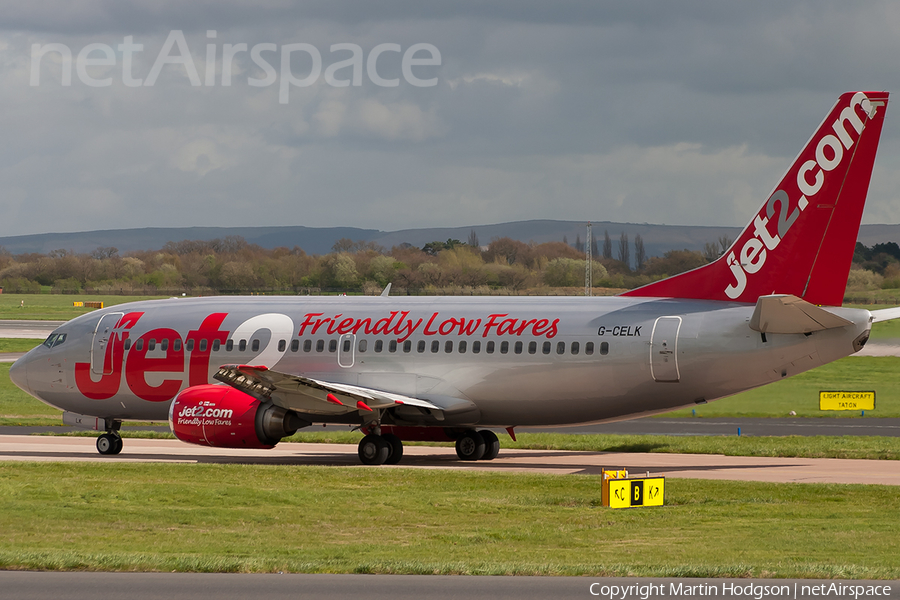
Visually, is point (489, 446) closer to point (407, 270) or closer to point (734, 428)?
point (734, 428)

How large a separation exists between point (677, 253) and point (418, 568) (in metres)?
52.3

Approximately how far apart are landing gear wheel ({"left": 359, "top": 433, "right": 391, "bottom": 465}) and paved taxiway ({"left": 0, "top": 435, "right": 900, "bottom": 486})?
0.36 metres

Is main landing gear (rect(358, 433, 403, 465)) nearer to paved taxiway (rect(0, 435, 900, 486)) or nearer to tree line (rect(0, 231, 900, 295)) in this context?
paved taxiway (rect(0, 435, 900, 486))

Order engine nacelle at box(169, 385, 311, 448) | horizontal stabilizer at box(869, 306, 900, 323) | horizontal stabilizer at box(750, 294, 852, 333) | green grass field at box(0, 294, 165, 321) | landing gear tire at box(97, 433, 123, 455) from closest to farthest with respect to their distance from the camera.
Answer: horizontal stabilizer at box(750, 294, 852, 333), horizontal stabilizer at box(869, 306, 900, 323), engine nacelle at box(169, 385, 311, 448), landing gear tire at box(97, 433, 123, 455), green grass field at box(0, 294, 165, 321)

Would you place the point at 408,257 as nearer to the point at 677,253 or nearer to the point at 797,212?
the point at 677,253

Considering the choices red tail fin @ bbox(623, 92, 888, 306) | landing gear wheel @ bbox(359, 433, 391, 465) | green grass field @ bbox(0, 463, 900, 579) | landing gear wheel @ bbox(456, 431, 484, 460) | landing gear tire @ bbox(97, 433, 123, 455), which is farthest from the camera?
landing gear tire @ bbox(97, 433, 123, 455)

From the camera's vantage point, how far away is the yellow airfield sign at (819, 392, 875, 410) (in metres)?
46.2

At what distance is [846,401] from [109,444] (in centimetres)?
2774

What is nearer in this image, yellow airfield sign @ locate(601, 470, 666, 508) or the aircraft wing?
yellow airfield sign @ locate(601, 470, 666, 508)

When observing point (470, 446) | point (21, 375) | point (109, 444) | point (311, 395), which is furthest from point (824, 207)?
point (21, 375)

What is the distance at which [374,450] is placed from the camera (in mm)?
31406

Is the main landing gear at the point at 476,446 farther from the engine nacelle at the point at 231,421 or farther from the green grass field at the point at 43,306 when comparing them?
the green grass field at the point at 43,306

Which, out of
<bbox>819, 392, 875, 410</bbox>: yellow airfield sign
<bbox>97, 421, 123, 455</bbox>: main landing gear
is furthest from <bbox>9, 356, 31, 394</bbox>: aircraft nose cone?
<bbox>819, 392, 875, 410</bbox>: yellow airfield sign

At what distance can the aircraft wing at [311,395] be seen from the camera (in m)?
29.9
